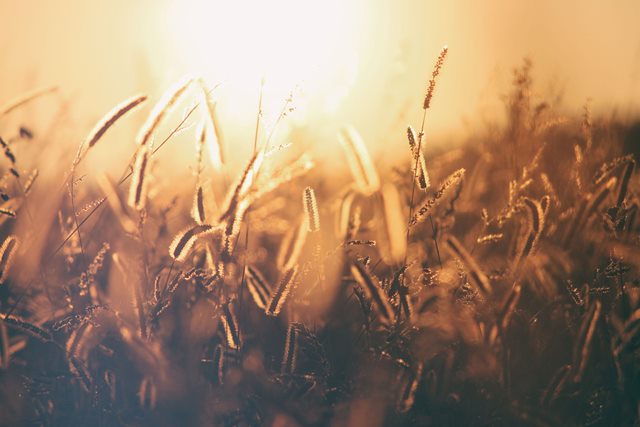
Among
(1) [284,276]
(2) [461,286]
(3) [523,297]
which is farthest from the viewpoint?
(3) [523,297]

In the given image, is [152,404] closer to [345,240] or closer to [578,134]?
[345,240]

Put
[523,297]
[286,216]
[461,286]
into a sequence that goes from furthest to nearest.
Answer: [286,216], [523,297], [461,286]

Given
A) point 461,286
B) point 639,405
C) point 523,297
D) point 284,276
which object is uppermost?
point 284,276

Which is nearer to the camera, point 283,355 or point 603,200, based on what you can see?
point 283,355

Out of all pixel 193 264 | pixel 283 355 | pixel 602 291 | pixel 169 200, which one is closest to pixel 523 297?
Answer: pixel 602 291

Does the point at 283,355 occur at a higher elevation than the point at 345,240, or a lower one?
lower

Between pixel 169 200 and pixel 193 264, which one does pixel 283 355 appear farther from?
pixel 169 200

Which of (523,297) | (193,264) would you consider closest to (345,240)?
(193,264)
